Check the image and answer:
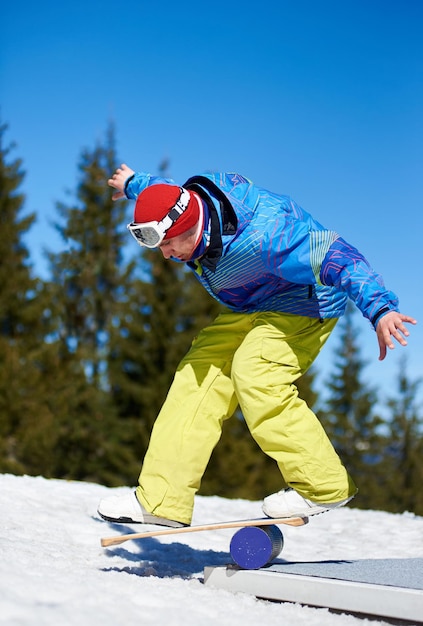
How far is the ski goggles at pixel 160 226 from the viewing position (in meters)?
2.88

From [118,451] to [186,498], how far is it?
1570 centimetres

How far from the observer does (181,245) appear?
9.71ft

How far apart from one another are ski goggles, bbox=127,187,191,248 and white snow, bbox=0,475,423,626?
1.34m

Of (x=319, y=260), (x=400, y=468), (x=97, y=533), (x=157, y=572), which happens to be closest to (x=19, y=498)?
(x=97, y=533)

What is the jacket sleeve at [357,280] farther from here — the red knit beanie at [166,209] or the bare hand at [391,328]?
the red knit beanie at [166,209]

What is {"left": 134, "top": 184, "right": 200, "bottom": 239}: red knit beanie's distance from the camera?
2881 mm

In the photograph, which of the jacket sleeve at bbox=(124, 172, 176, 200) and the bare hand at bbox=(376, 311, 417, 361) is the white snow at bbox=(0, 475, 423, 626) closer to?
the bare hand at bbox=(376, 311, 417, 361)

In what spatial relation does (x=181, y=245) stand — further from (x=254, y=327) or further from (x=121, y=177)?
(x=121, y=177)

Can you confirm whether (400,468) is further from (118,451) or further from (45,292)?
(45,292)

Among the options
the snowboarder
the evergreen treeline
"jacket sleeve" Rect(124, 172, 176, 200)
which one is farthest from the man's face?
the evergreen treeline

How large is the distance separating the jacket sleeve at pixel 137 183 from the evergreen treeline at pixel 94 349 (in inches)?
543

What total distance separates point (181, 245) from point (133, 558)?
73.7 inches

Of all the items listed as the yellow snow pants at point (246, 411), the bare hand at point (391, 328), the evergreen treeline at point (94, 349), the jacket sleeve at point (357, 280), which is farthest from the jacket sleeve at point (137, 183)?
the evergreen treeline at point (94, 349)

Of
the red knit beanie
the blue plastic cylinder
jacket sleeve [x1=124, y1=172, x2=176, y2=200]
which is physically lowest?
the blue plastic cylinder
